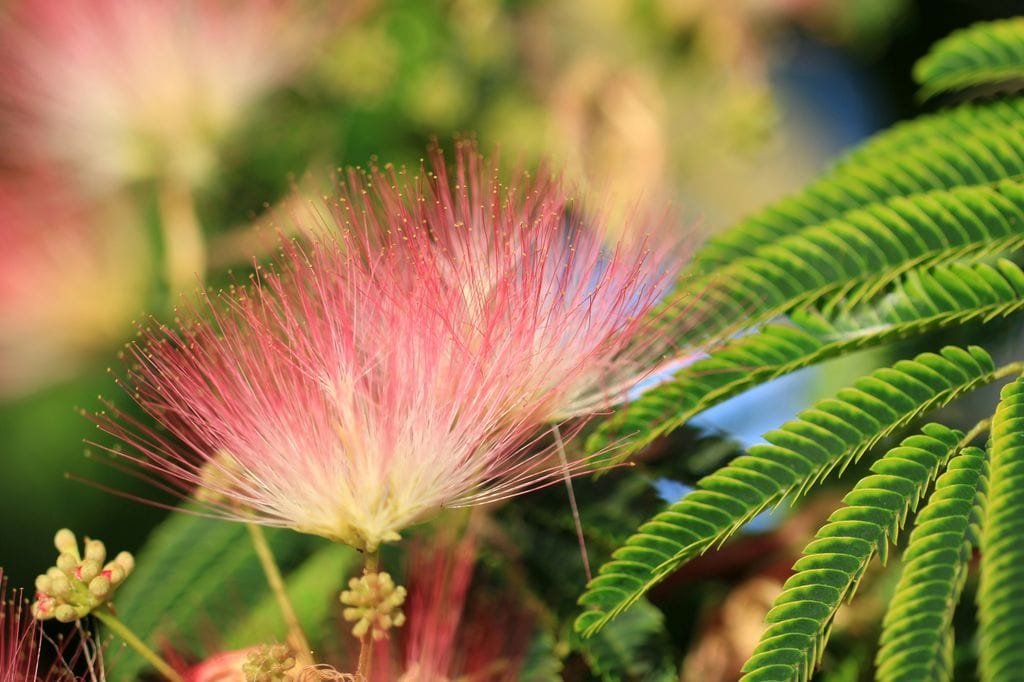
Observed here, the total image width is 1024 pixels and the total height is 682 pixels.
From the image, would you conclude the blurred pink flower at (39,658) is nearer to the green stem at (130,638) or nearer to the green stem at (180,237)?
the green stem at (130,638)

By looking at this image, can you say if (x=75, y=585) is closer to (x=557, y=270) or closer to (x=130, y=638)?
(x=130, y=638)

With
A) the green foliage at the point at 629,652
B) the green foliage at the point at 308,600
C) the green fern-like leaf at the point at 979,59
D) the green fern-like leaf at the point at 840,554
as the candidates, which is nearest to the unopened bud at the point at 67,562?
the green foliage at the point at 308,600

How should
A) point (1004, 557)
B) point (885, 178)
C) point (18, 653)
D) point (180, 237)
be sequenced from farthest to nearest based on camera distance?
1. point (180, 237)
2. point (885, 178)
3. point (18, 653)
4. point (1004, 557)

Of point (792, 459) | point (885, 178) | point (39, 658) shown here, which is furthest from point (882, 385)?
point (39, 658)

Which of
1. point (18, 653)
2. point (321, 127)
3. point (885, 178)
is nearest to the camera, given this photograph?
point (18, 653)

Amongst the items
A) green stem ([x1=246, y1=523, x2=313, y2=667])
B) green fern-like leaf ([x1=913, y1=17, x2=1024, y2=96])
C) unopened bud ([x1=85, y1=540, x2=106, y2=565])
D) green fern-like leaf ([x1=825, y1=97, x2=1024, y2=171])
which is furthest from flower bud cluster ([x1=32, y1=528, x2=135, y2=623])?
green fern-like leaf ([x1=913, y1=17, x2=1024, y2=96])

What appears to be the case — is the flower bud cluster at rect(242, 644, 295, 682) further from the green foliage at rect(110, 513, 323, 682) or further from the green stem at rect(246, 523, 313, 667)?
the green foliage at rect(110, 513, 323, 682)
